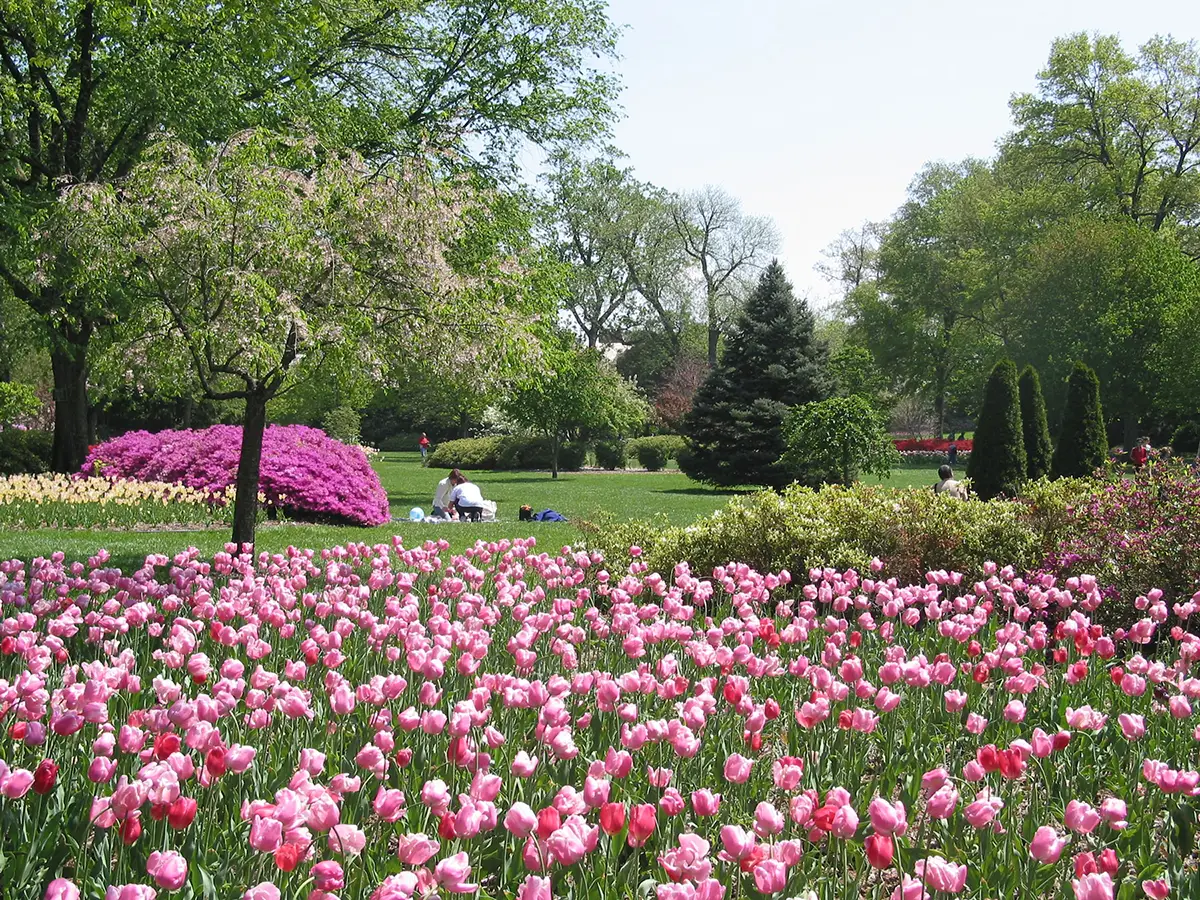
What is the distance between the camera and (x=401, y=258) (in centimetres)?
888

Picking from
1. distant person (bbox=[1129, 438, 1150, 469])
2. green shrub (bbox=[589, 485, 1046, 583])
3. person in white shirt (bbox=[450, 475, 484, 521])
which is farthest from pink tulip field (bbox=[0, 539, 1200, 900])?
person in white shirt (bbox=[450, 475, 484, 521])

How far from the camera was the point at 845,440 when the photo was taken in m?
18.3

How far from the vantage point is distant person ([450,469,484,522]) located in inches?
677

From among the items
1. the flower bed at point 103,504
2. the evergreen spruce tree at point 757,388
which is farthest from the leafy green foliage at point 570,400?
the flower bed at point 103,504

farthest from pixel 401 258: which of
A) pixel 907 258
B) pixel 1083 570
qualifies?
pixel 907 258

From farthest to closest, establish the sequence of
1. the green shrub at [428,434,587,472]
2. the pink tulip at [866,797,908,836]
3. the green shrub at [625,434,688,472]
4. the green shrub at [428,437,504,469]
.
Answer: the green shrub at [625,434,688,472]
the green shrub at [428,437,504,469]
the green shrub at [428,434,587,472]
the pink tulip at [866,797,908,836]

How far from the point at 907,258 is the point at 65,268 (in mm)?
37343

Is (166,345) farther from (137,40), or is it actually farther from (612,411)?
(612,411)

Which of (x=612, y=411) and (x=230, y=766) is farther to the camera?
(x=612, y=411)

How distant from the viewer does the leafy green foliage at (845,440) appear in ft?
60.0

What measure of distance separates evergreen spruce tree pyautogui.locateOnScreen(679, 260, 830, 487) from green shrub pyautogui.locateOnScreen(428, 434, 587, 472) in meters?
7.86

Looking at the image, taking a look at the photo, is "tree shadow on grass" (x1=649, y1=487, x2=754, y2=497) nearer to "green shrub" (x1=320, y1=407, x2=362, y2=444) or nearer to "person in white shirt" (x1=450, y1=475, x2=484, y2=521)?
"person in white shirt" (x1=450, y1=475, x2=484, y2=521)

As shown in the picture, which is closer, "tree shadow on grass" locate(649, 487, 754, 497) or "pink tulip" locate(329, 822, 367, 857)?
"pink tulip" locate(329, 822, 367, 857)

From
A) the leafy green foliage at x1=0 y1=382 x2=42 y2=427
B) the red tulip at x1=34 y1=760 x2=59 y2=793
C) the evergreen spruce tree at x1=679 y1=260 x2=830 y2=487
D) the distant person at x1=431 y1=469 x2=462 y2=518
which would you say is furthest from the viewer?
the evergreen spruce tree at x1=679 y1=260 x2=830 y2=487
